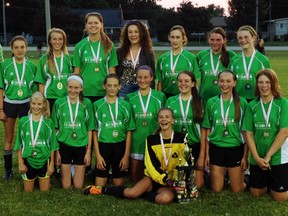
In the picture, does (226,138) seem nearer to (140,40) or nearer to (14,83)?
(140,40)

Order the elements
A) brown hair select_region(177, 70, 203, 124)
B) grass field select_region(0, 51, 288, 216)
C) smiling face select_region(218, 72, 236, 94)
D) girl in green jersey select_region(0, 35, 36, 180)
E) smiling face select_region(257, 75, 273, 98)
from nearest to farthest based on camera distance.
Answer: grass field select_region(0, 51, 288, 216)
smiling face select_region(257, 75, 273, 98)
smiling face select_region(218, 72, 236, 94)
brown hair select_region(177, 70, 203, 124)
girl in green jersey select_region(0, 35, 36, 180)

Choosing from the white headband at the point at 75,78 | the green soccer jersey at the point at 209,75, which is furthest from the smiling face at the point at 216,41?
the white headband at the point at 75,78

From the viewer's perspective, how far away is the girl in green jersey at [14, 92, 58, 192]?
545cm

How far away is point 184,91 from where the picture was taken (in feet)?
18.1

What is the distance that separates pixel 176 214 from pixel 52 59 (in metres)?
2.66

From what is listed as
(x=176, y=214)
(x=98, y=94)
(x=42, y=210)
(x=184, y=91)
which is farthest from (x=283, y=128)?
(x=42, y=210)

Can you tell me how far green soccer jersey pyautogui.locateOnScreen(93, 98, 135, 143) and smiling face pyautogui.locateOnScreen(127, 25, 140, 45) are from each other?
89cm

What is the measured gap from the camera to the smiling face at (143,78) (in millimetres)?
5586

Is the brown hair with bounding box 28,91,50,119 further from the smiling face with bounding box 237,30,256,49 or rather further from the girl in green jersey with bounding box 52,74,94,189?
the smiling face with bounding box 237,30,256,49

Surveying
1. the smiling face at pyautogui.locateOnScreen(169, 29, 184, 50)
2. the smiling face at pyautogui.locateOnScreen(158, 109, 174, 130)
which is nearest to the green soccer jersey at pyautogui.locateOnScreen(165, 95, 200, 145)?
the smiling face at pyautogui.locateOnScreen(158, 109, 174, 130)

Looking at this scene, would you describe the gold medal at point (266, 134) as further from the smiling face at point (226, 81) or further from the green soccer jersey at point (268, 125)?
the smiling face at point (226, 81)

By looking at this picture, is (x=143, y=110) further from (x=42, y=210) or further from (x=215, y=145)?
(x=42, y=210)

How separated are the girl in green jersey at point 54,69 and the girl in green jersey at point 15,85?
0.17 m

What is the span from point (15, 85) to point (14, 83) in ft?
0.10
